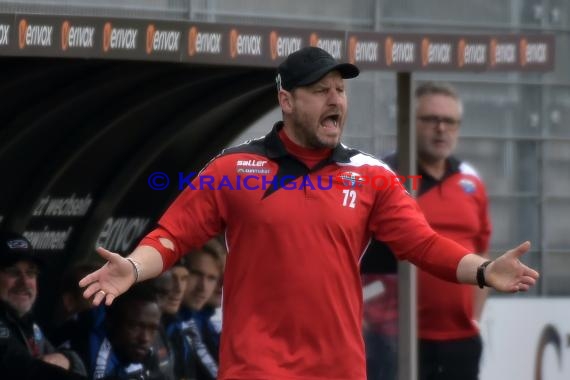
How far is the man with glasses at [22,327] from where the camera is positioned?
662 centimetres

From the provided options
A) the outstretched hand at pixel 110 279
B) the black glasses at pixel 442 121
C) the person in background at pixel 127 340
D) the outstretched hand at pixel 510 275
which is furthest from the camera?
the black glasses at pixel 442 121

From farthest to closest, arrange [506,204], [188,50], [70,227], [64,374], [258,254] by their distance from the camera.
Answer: [506,204]
[70,227]
[64,374]
[188,50]
[258,254]

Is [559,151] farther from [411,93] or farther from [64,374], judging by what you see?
[64,374]

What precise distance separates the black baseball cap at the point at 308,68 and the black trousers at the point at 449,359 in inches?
91.0

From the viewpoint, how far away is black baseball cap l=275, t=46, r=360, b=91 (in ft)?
17.5

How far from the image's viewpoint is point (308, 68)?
5.38 meters

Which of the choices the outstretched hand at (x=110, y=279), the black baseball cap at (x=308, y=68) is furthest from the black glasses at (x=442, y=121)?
the outstretched hand at (x=110, y=279)

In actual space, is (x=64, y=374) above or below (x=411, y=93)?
below

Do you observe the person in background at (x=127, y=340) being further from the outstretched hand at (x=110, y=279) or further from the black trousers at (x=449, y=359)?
the outstretched hand at (x=110, y=279)

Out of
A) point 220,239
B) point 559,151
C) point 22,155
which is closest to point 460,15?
point 559,151

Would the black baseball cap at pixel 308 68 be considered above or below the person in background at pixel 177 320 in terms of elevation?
Result: above

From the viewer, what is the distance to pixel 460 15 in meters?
12.8

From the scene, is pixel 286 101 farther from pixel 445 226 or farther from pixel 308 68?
pixel 445 226

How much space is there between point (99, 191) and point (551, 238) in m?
5.27
